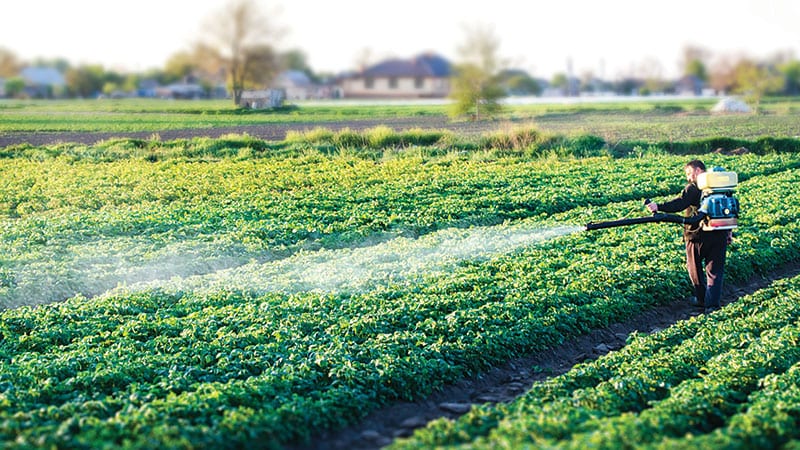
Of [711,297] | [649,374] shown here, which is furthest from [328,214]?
[649,374]

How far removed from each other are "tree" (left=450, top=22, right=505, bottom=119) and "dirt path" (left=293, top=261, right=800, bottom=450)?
90.4 feet

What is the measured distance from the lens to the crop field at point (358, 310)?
8609mm

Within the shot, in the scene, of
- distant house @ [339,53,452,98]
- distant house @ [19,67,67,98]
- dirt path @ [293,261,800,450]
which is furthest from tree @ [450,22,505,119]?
dirt path @ [293,261,800,450]

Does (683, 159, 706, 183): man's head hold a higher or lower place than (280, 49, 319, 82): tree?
lower

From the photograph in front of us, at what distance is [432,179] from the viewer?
1061 inches

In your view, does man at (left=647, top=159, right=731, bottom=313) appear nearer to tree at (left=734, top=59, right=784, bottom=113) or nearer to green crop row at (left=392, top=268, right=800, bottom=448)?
green crop row at (left=392, top=268, right=800, bottom=448)

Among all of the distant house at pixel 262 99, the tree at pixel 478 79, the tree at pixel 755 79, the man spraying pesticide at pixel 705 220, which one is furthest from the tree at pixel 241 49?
the tree at pixel 755 79

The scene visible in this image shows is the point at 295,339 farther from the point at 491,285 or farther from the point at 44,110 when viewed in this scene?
the point at 44,110

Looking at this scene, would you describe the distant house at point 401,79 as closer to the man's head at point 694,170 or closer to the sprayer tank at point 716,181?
the man's head at point 694,170

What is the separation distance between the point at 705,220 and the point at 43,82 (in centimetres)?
2294

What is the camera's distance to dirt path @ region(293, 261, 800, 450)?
29.5 feet

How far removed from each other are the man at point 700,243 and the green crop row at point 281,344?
75 cm

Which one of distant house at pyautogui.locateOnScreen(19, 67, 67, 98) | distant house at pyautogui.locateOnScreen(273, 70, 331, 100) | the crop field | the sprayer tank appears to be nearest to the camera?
the crop field

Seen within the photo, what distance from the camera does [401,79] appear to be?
40.2 meters
